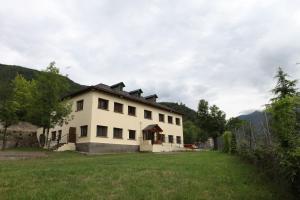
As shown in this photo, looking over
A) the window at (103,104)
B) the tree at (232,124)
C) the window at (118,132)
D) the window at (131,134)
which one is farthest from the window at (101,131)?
the tree at (232,124)

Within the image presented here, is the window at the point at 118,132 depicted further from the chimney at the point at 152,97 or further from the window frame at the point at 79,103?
the chimney at the point at 152,97

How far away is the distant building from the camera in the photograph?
1138 inches

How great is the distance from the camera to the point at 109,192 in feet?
23.9

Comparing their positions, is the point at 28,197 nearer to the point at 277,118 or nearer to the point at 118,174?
the point at 118,174

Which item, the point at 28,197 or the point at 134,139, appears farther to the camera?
the point at 134,139

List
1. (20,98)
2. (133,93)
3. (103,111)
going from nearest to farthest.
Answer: (103,111) → (20,98) → (133,93)

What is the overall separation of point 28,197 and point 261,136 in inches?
357

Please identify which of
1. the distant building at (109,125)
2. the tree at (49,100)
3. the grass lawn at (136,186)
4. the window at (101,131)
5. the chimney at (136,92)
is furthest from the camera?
the chimney at (136,92)

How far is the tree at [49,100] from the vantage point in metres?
26.5

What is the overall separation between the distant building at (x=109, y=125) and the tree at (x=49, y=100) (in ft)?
8.83

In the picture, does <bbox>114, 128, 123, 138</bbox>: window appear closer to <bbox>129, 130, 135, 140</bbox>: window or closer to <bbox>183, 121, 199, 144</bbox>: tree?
<bbox>129, 130, 135, 140</bbox>: window

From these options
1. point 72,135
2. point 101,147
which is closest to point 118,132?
point 101,147

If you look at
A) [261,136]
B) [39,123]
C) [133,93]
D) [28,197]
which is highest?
[133,93]

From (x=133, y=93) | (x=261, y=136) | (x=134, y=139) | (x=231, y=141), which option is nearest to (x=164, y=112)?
(x=133, y=93)
